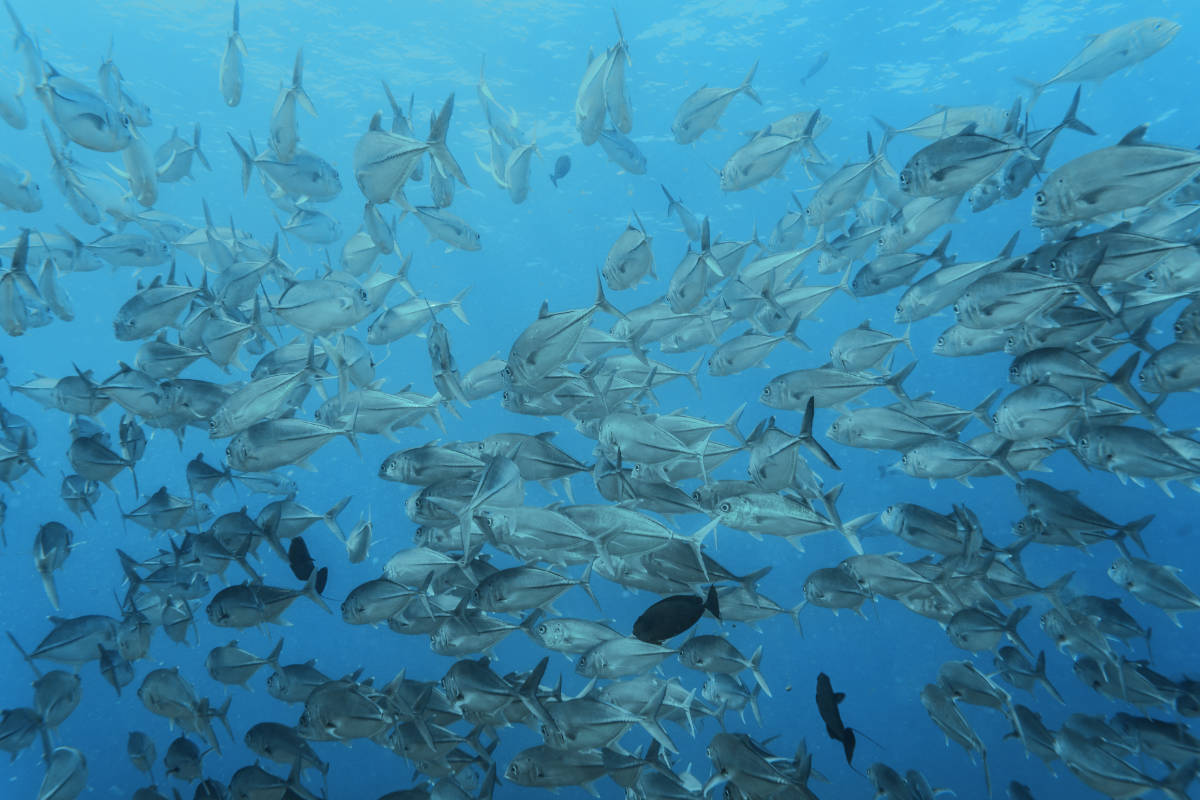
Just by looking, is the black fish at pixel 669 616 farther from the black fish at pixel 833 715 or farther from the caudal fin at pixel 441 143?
the caudal fin at pixel 441 143

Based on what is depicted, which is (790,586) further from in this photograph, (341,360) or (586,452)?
(341,360)

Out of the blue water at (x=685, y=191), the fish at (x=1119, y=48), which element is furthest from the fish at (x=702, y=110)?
the blue water at (x=685, y=191)

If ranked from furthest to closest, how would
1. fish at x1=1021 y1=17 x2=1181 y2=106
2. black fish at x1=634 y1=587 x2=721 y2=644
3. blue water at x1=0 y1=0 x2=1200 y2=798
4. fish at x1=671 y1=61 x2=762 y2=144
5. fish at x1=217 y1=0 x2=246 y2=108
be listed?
1. blue water at x1=0 y1=0 x2=1200 y2=798
2. fish at x1=671 y1=61 x2=762 y2=144
3. fish at x1=1021 y1=17 x2=1181 y2=106
4. fish at x1=217 y1=0 x2=246 y2=108
5. black fish at x1=634 y1=587 x2=721 y2=644

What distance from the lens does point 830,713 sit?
367 centimetres

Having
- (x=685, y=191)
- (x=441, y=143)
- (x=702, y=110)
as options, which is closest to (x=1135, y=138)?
(x=702, y=110)

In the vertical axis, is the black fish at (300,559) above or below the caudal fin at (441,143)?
below

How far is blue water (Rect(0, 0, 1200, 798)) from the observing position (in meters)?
13.9

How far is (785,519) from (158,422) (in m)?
4.53

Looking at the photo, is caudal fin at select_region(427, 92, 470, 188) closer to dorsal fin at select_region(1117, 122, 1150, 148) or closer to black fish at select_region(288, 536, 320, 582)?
black fish at select_region(288, 536, 320, 582)

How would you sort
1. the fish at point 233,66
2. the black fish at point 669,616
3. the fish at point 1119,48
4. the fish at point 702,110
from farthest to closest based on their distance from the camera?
1. the fish at point 702,110
2. the fish at point 1119,48
3. the fish at point 233,66
4. the black fish at point 669,616

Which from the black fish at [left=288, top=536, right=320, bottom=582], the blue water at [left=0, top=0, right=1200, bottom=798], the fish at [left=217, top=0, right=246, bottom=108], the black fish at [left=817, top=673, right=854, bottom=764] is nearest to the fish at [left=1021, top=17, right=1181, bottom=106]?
the black fish at [left=817, top=673, right=854, bottom=764]

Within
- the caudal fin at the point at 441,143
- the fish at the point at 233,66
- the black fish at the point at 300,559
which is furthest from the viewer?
the fish at the point at 233,66

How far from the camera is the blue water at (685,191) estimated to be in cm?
1391

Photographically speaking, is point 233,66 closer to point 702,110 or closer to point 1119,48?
point 702,110
